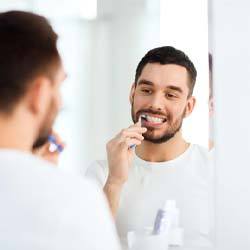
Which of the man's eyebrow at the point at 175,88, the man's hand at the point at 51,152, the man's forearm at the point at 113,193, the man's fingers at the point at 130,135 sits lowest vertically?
the man's forearm at the point at 113,193

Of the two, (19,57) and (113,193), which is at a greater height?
(19,57)

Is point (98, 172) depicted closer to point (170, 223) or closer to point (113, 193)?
point (113, 193)

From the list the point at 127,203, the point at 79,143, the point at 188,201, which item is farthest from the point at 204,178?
the point at 79,143

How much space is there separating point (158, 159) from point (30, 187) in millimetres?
543

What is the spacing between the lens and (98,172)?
3.95 feet

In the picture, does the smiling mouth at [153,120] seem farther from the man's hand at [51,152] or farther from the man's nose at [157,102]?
the man's hand at [51,152]

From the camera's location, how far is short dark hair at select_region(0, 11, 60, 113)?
82cm

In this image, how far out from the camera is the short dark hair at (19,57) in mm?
818

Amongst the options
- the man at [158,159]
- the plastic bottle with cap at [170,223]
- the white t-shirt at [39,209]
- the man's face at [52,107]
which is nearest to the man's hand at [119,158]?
the man at [158,159]

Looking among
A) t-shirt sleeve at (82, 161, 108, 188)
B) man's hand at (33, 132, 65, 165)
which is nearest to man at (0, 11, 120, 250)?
man's hand at (33, 132, 65, 165)

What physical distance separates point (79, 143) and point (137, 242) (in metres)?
0.26

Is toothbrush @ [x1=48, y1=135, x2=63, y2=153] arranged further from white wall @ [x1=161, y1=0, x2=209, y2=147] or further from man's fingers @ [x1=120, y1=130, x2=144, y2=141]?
white wall @ [x1=161, y1=0, x2=209, y2=147]

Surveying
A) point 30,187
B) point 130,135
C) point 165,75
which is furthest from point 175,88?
point 30,187

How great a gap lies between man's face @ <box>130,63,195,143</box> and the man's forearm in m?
0.13
